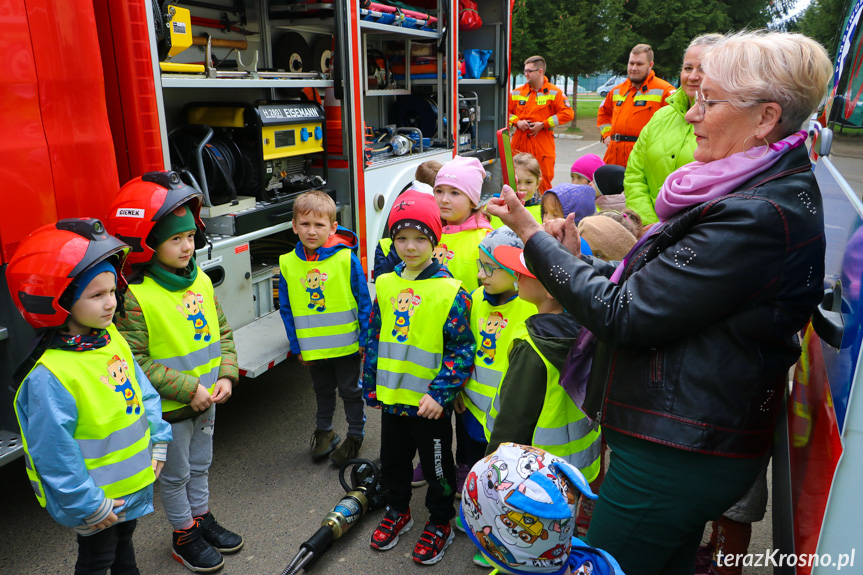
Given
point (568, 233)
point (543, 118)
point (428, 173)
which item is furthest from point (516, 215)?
point (543, 118)

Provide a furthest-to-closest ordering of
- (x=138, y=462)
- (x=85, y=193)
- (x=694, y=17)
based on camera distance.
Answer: (x=694, y=17) < (x=85, y=193) < (x=138, y=462)

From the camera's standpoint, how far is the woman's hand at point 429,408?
260cm

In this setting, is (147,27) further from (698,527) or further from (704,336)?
(698,527)

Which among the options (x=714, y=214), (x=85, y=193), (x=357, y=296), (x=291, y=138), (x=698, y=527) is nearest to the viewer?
(x=714, y=214)

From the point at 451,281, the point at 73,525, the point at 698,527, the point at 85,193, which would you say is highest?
the point at 85,193

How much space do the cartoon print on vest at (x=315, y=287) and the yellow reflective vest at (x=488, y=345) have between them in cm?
90

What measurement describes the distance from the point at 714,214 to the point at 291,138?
325cm

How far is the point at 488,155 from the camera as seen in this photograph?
705 centimetres

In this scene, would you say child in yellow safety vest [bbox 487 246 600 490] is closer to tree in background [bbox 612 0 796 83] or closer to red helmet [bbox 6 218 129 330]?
red helmet [bbox 6 218 129 330]

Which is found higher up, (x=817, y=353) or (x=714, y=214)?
(x=714, y=214)

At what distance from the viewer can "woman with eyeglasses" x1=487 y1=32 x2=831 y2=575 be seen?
1.33 metres

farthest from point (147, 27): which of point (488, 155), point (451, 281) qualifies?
point (488, 155)

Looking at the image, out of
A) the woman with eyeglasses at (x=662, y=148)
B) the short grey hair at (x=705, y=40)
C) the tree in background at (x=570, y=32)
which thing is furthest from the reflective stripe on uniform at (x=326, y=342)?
the tree in background at (x=570, y=32)

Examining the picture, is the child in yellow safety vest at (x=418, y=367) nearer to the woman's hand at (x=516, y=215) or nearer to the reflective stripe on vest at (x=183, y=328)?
the reflective stripe on vest at (x=183, y=328)
